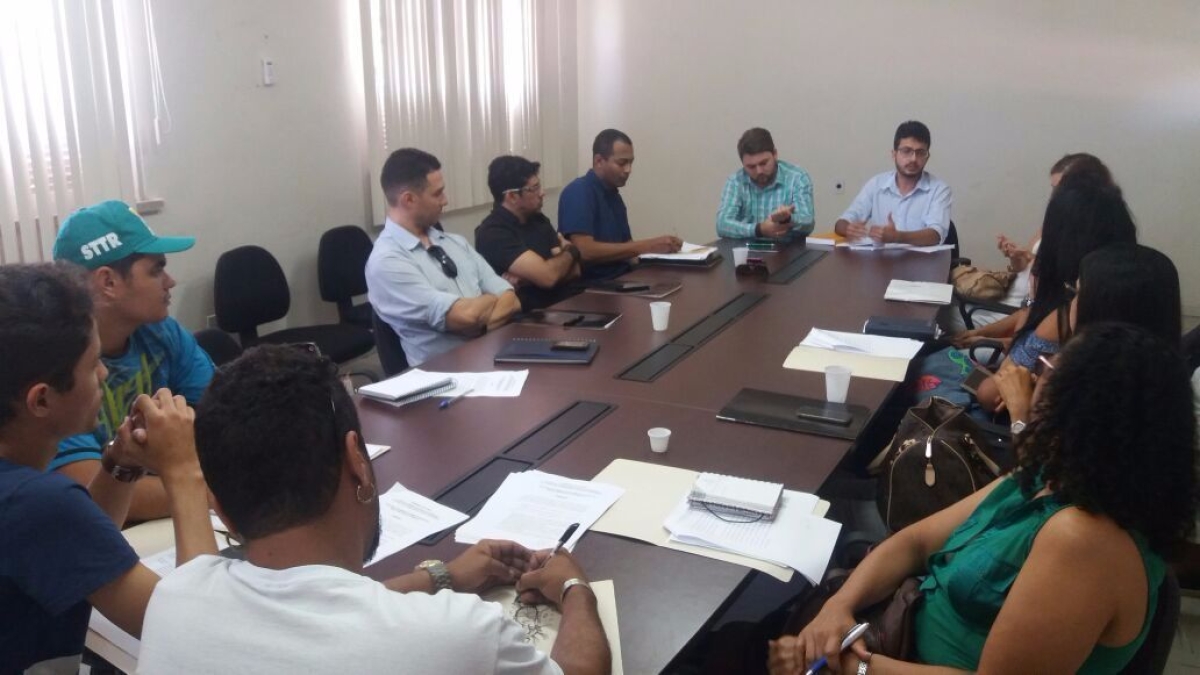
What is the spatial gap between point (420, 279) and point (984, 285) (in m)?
2.50

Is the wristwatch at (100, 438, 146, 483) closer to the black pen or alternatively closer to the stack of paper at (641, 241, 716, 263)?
the black pen

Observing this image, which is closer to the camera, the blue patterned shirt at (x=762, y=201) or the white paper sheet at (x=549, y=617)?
the white paper sheet at (x=549, y=617)

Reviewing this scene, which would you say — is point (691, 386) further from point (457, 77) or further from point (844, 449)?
point (457, 77)

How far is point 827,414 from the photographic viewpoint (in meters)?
2.09

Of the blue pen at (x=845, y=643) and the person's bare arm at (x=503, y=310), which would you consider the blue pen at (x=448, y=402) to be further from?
the blue pen at (x=845, y=643)

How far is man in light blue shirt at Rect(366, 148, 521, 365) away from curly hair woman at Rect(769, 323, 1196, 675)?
1.98 metres

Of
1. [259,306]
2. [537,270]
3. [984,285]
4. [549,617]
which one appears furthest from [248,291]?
[984,285]

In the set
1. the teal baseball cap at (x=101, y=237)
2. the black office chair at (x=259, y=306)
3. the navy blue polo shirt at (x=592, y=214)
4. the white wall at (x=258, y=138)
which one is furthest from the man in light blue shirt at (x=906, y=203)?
the teal baseball cap at (x=101, y=237)

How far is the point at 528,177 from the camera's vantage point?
3.86 meters

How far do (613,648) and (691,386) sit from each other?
3.90ft

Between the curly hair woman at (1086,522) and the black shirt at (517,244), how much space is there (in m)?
2.65

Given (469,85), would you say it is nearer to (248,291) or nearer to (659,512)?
(248,291)

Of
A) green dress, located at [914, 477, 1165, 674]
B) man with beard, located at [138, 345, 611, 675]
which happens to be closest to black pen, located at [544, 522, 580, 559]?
man with beard, located at [138, 345, 611, 675]

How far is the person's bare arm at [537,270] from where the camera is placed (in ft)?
12.4
